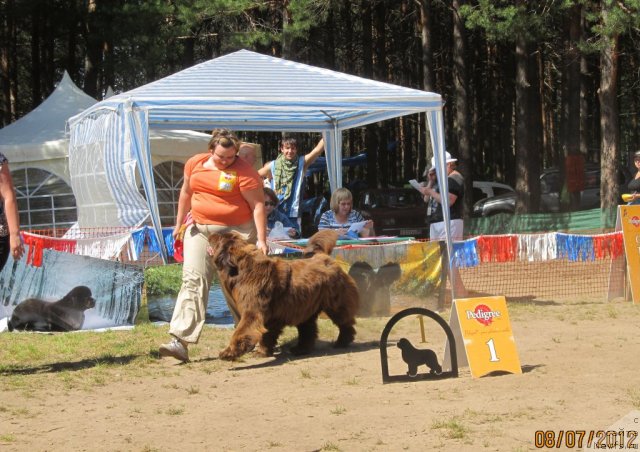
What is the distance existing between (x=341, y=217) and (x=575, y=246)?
288 cm

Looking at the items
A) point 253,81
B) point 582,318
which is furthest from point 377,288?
point 253,81

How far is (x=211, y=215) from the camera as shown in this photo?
7516 millimetres

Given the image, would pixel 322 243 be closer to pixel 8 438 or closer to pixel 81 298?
pixel 81 298

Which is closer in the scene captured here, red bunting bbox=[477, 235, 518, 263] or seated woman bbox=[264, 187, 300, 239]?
red bunting bbox=[477, 235, 518, 263]

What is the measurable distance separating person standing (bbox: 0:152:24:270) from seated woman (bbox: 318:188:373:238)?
4.36 metres

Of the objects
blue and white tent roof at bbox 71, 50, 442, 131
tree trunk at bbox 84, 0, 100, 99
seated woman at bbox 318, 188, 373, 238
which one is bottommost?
seated woman at bbox 318, 188, 373, 238

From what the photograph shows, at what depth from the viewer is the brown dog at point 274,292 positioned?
7.20 m

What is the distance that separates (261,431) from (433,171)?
7166 millimetres

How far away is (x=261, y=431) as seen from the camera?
5.14 m

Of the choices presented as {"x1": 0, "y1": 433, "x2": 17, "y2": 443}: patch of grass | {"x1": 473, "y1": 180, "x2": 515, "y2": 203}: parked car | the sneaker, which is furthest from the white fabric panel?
{"x1": 473, "y1": 180, "x2": 515, "y2": 203}: parked car

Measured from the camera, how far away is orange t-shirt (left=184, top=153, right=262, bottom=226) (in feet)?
24.6

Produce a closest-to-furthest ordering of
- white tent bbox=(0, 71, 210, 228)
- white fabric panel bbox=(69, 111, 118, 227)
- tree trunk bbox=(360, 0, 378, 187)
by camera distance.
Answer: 1. white fabric panel bbox=(69, 111, 118, 227)
2. white tent bbox=(0, 71, 210, 228)
3. tree trunk bbox=(360, 0, 378, 187)

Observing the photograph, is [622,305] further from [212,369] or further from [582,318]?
[212,369]
